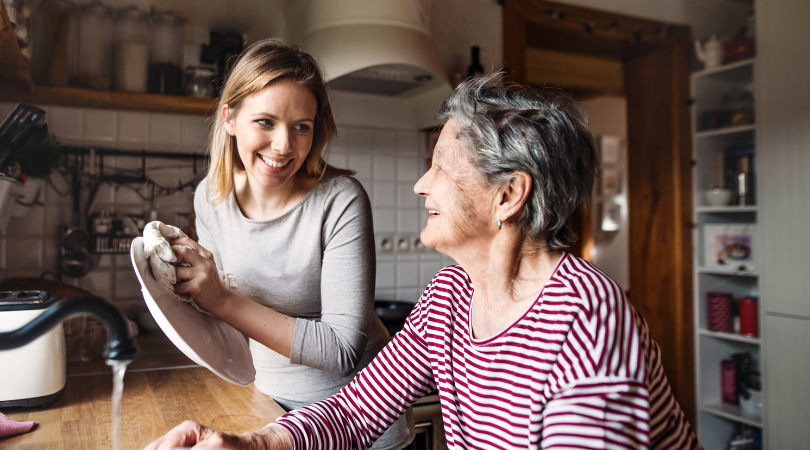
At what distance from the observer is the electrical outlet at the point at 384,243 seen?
2574 mm

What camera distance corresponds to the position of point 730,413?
288 cm

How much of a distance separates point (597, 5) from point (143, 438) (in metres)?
2.83

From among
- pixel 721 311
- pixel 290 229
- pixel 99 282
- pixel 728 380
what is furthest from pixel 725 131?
pixel 99 282

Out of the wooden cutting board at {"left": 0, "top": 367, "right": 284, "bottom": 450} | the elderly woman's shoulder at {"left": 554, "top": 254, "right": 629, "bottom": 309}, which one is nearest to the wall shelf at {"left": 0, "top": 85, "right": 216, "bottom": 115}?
the wooden cutting board at {"left": 0, "top": 367, "right": 284, "bottom": 450}

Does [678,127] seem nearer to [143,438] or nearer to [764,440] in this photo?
[764,440]

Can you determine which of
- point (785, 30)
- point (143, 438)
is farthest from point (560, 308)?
point (785, 30)

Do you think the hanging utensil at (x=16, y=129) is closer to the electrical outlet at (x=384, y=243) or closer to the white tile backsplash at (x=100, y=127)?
the white tile backsplash at (x=100, y=127)

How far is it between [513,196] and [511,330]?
21 cm

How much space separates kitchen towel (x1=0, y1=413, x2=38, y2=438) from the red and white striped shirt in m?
0.46

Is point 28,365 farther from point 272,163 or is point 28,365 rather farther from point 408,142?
point 408,142

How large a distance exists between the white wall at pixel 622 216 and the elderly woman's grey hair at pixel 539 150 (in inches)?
180

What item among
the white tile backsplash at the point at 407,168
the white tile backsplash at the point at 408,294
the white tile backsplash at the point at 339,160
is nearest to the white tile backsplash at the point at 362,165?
the white tile backsplash at the point at 339,160

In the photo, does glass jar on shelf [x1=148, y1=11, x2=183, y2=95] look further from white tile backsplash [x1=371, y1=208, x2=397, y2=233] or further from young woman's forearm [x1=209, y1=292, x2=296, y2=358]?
young woman's forearm [x1=209, y1=292, x2=296, y2=358]

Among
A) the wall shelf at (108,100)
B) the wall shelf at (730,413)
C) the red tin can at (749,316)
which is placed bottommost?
the wall shelf at (730,413)
